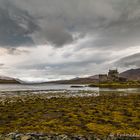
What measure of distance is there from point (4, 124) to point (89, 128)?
26.2 feet

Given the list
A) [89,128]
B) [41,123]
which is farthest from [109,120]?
[41,123]

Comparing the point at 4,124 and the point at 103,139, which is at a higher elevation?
the point at 103,139

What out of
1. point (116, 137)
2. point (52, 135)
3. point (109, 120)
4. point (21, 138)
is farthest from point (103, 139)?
point (109, 120)

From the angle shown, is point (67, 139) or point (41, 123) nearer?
point (67, 139)

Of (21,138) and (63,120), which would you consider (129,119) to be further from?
(21,138)

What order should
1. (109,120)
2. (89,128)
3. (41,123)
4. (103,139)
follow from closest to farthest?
(103,139), (89,128), (41,123), (109,120)

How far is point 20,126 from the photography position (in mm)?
21688

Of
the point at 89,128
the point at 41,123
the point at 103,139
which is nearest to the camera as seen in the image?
the point at 103,139

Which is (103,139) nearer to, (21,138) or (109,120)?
(21,138)

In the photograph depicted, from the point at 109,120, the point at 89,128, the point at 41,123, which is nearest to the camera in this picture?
the point at 89,128

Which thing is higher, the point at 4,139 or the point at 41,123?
the point at 4,139

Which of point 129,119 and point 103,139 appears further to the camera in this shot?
point 129,119

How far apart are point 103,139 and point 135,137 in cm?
104

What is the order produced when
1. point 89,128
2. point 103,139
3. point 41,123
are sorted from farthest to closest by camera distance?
point 41,123 < point 89,128 < point 103,139
